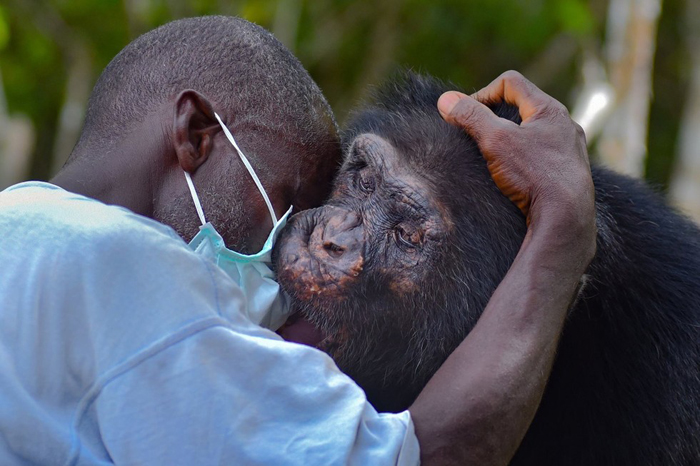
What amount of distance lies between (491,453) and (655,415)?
1.06 meters

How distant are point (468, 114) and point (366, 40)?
8.95 m

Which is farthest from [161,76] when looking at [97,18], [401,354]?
[97,18]

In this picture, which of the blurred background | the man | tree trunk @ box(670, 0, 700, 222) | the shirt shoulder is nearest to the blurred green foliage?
the blurred background

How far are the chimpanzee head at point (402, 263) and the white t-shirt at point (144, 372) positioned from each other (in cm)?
76

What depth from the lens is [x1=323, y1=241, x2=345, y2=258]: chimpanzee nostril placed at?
116 inches

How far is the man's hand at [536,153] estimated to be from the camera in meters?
2.67

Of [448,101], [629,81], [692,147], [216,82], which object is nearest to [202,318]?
[216,82]

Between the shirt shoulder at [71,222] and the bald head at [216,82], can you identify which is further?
the bald head at [216,82]

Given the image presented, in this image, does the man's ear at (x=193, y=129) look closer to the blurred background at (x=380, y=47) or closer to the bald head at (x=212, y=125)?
the bald head at (x=212, y=125)

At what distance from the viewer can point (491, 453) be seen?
230 cm

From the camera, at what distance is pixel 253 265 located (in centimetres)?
290

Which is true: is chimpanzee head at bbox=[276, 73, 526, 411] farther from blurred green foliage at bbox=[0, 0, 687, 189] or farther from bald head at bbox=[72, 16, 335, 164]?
blurred green foliage at bbox=[0, 0, 687, 189]

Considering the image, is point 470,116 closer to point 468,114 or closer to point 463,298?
point 468,114

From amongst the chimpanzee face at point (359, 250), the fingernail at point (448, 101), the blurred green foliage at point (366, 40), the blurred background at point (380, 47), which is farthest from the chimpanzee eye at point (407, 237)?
the blurred green foliage at point (366, 40)
